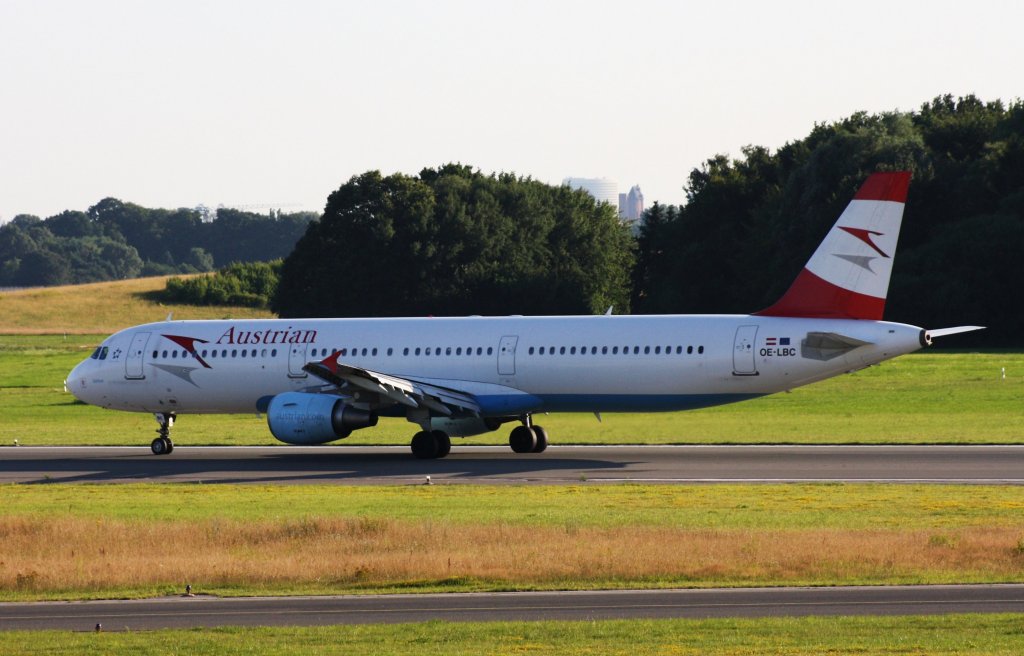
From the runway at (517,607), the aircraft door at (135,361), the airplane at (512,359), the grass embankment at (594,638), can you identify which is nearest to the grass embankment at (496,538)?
the runway at (517,607)

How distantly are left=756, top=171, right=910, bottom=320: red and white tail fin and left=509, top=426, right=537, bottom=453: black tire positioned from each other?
8.38m

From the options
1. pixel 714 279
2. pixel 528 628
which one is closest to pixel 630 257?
pixel 714 279

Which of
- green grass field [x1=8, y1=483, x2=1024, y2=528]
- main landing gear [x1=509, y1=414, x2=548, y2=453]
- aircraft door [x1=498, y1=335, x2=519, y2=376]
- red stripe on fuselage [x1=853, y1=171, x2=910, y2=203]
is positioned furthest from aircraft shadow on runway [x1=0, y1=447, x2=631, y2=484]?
red stripe on fuselage [x1=853, y1=171, x2=910, y2=203]

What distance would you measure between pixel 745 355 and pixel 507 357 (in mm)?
6450

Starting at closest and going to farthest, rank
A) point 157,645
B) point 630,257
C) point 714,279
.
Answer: point 157,645, point 714,279, point 630,257

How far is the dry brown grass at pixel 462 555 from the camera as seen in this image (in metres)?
19.8

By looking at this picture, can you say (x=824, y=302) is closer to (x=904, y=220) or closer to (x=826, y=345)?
(x=826, y=345)

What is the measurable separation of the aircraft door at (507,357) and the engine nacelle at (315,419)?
11.9ft

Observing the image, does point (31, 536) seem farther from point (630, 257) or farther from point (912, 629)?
point (630, 257)

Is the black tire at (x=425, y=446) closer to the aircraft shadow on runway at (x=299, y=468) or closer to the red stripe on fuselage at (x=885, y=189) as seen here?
the aircraft shadow on runway at (x=299, y=468)

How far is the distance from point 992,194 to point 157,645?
81.2 m

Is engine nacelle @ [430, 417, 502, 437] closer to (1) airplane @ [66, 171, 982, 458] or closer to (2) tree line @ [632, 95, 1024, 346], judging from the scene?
(1) airplane @ [66, 171, 982, 458]

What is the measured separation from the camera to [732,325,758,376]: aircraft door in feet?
118

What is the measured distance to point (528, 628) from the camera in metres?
16.0
